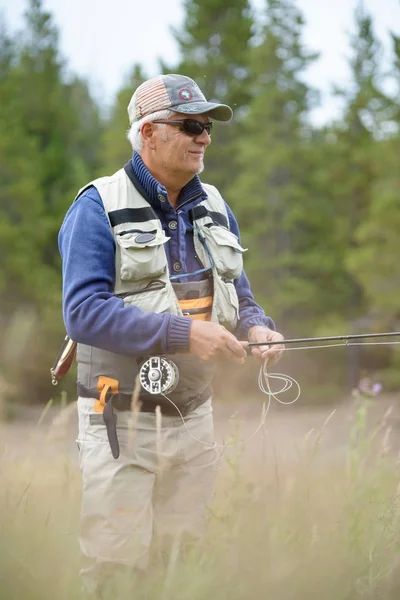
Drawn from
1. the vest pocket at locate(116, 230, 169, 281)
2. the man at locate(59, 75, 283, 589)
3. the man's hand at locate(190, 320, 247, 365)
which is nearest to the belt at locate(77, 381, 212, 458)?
the man at locate(59, 75, 283, 589)

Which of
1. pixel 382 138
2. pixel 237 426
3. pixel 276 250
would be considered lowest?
pixel 237 426

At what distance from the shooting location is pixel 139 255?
10.5ft

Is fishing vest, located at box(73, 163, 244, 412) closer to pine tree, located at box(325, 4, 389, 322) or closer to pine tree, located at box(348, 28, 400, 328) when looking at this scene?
pine tree, located at box(348, 28, 400, 328)

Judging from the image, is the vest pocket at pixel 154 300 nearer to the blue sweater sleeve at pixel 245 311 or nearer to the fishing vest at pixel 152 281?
the fishing vest at pixel 152 281

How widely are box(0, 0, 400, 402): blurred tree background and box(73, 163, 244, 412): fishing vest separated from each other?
1864cm

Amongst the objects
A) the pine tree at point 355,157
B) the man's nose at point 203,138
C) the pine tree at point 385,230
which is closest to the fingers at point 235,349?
the man's nose at point 203,138

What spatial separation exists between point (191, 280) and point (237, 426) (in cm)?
64

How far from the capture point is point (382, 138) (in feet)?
74.2

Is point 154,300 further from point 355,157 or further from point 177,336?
point 355,157

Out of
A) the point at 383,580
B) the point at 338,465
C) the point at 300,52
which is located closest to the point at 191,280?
the point at 383,580

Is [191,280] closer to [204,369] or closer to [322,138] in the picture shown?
[204,369]

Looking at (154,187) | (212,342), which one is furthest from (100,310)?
(154,187)

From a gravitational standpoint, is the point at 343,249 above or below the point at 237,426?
above

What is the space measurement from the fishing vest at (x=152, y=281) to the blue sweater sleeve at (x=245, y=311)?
0.43 feet
